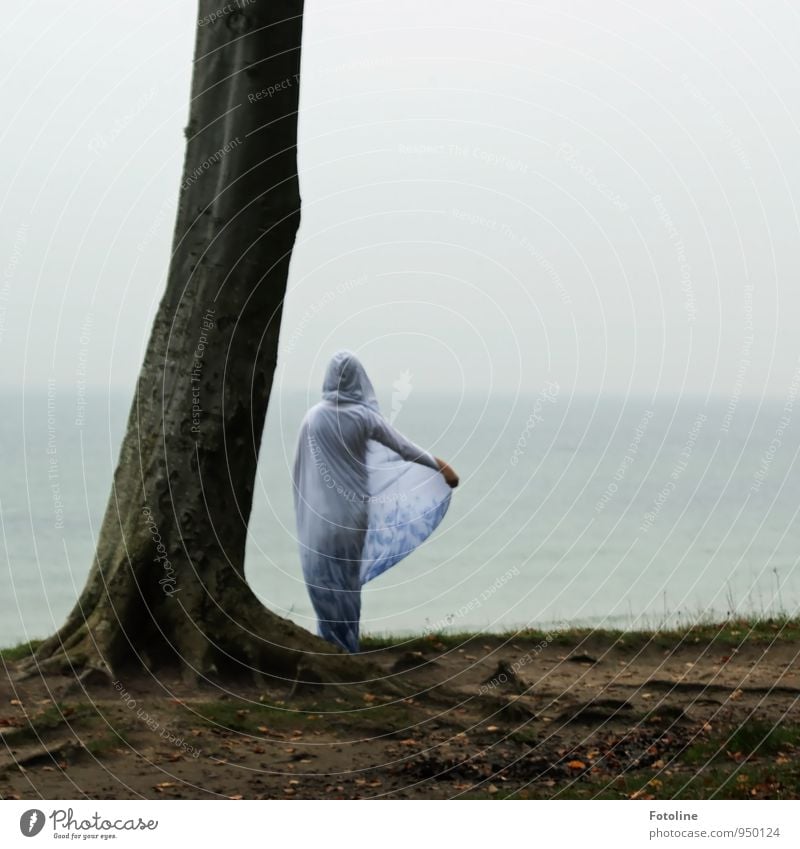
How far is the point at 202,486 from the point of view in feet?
32.2

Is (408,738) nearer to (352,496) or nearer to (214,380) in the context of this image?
(352,496)

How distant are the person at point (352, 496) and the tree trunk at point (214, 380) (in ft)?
1.83

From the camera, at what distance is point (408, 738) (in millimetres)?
9219

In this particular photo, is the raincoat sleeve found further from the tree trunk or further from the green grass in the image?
the green grass

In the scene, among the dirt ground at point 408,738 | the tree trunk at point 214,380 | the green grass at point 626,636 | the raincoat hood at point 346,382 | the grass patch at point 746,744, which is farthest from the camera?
the green grass at point 626,636

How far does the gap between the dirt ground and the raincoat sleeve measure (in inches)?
68.0

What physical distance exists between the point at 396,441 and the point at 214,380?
149cm

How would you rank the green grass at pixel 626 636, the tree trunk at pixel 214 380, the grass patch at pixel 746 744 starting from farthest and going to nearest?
the green grass at pixel 626 636 < the tree trunk at pixel 214 380 < the grass patch at pixel 746 744

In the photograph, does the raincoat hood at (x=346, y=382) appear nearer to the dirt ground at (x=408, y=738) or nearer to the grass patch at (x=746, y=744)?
the dirt ground at (x=408, y=738)

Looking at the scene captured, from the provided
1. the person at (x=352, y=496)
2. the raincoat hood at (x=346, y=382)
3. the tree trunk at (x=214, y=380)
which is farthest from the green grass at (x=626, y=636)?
the raincoat hood at (x=346, y=382)

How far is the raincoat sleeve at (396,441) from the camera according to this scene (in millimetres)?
10195

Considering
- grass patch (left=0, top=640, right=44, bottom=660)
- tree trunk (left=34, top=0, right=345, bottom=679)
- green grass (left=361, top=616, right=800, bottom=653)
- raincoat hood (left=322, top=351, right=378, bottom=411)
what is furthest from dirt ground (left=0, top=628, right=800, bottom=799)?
raincoat hood (left=322, top=351, right=378, bottom=411)

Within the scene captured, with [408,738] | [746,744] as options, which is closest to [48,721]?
[408,738]
